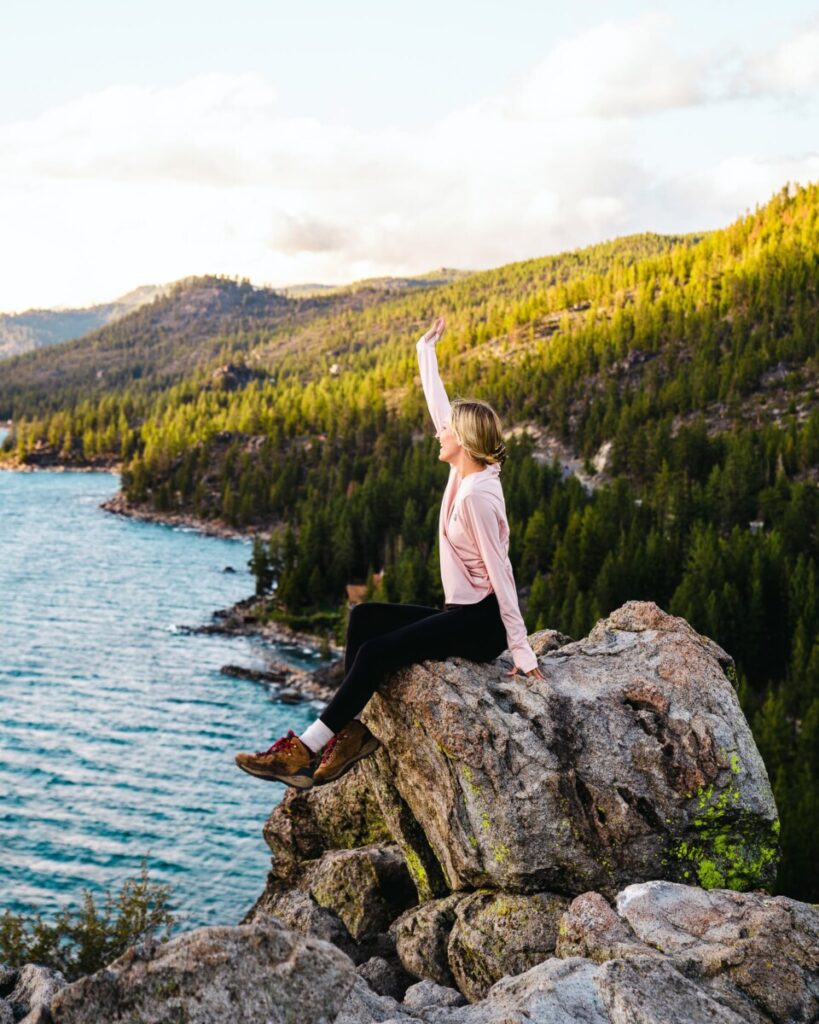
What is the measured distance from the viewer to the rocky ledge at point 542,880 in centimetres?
666

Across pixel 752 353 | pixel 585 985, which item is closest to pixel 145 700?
pixel 585 985

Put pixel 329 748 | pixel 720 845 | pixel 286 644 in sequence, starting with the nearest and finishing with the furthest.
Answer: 1. pixel 720 845
2. pixel 329 748
3. pixel 286 644

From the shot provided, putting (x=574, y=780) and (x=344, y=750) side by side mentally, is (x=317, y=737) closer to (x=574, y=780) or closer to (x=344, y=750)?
(x=344, y=750)

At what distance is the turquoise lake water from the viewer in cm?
3844

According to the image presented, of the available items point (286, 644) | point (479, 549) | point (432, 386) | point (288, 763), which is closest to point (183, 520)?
point (286, 644)

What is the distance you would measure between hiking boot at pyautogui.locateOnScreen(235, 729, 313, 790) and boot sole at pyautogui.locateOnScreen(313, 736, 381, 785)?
0.17m

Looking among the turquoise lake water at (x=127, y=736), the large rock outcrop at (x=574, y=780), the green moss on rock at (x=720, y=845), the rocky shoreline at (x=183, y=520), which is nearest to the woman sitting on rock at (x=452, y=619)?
the large rock outcrop at (x=574, y=780)

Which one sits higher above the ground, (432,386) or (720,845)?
(432,386)

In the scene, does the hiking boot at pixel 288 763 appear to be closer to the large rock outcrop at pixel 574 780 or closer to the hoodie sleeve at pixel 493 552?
the large rock outcrop at pixel 574 780

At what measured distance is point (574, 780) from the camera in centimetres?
986

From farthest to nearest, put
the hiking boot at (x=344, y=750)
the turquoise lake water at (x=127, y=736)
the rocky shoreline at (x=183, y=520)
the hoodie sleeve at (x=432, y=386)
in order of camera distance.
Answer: the rocky shoreline at (x=183, y=520) < the turquoise lake water at (x=127, y=736) < the hoodie sleeve at (x=432, y=386) < the hiking boot at (x=344, y=750)

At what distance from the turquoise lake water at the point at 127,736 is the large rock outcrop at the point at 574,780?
2793cm

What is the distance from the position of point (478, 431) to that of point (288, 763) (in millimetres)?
4232

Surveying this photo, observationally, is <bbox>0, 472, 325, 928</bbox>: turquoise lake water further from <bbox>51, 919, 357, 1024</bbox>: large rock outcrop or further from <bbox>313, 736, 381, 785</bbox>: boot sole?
<bbox>51, 919, 357, 1024</bbox>: large rock outcrop
